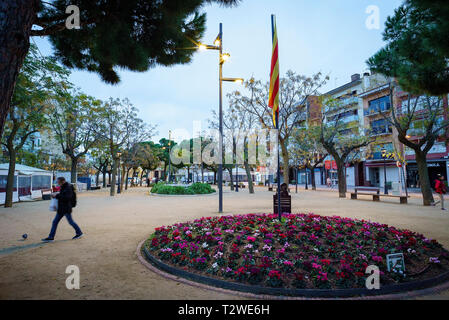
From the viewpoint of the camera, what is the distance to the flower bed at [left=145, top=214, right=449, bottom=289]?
3686 millimetres

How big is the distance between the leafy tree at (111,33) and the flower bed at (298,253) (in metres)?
3.63

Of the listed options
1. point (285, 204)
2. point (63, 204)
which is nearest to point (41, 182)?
point (63, 204)

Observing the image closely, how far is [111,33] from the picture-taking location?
5281mm

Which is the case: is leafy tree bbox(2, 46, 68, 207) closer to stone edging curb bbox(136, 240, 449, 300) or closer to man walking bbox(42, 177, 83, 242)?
man walking bbox(42, 177, 83, 242)

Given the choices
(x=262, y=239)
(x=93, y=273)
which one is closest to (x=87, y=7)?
(x=93, y=273)

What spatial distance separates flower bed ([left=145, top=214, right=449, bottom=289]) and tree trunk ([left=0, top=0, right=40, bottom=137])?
3.49 metres

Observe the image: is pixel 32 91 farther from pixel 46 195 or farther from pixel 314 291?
pixel 314 291

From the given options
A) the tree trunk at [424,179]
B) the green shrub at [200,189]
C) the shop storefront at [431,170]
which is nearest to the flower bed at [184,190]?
the green shrub at [200,189]

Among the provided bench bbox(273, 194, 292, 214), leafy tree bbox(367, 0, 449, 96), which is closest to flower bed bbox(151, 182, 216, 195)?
bench bbox(273, 194, 292, 214)

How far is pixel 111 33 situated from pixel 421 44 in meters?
6.66

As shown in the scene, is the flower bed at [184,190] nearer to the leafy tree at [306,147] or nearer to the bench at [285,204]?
the leafy tree at [306,147]

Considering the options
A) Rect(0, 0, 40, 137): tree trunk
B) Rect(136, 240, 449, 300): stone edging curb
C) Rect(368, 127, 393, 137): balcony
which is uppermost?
Rect(368, 127, 393, 137): balcony

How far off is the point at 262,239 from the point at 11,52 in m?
4.98
